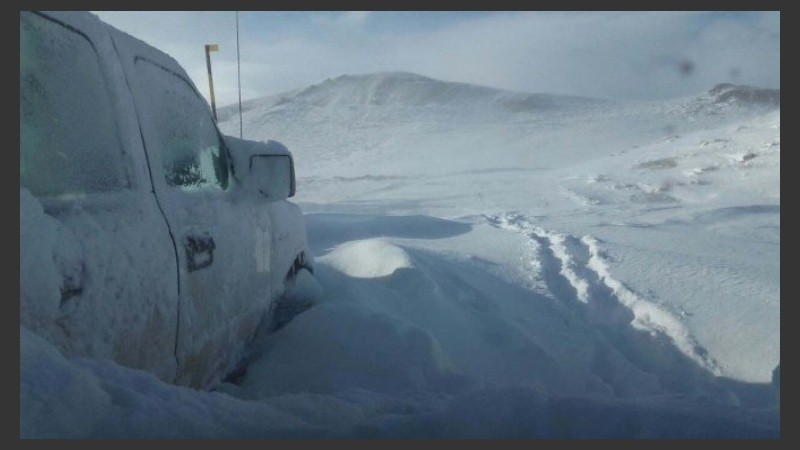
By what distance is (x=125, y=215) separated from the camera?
228cm

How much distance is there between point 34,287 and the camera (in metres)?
1.82

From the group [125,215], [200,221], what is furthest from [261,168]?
[125,215]

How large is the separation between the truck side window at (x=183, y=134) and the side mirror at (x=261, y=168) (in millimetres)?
67

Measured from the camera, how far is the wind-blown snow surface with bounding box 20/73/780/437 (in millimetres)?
1989

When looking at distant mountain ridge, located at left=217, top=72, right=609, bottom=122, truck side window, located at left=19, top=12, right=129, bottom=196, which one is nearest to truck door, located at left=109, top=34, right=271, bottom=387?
truck side window, located at left=19, top=12, right=129, bottom=196

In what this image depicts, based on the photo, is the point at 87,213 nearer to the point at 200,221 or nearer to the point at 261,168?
the point at 200,221

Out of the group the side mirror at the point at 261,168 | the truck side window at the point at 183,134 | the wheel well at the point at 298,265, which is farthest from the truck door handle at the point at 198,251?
the wheel well at the point at 298,265

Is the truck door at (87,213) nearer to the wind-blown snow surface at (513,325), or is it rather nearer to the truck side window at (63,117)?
the truck side window at (63,117)

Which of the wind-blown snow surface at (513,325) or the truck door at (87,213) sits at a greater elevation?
the truck door at (87,213)

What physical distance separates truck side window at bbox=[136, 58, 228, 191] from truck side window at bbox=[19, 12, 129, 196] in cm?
38

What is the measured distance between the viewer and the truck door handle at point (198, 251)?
8.48 feet

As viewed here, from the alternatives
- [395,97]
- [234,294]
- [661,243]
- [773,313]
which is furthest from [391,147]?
[234,294]

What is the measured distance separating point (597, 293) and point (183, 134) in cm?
377

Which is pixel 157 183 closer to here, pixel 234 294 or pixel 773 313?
pixel 234 294
